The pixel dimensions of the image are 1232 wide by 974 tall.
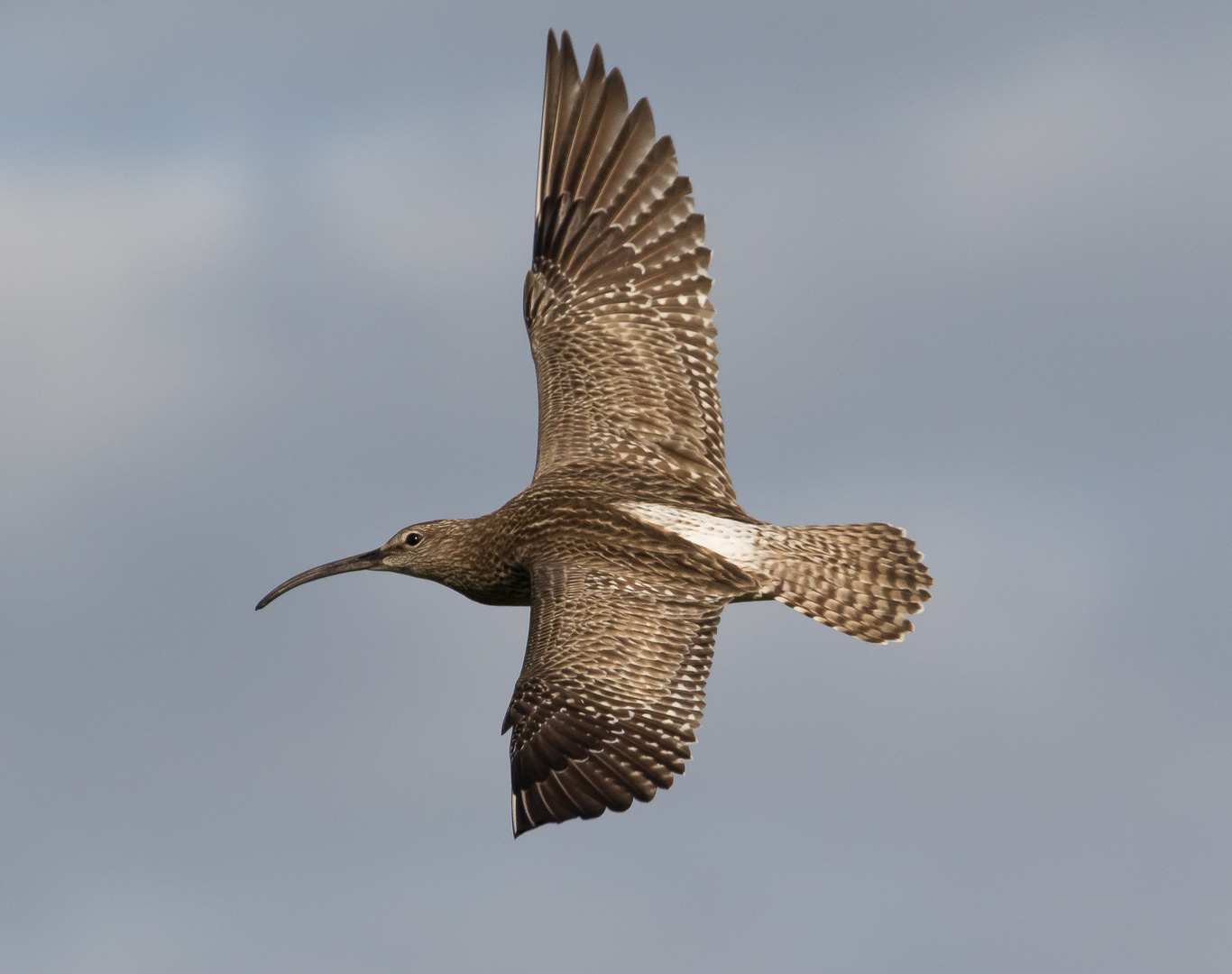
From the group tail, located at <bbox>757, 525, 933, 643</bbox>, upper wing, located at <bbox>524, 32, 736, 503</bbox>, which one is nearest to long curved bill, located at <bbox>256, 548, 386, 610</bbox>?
upper wing, located at <bbox>524, 32, 736, 503</bbox>

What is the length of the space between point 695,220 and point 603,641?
4.81 meters

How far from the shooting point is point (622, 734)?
12172 mm

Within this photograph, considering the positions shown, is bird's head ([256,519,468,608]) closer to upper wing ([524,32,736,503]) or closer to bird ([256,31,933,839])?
bird ([256,31,933,839])

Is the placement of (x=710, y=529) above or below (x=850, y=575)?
above

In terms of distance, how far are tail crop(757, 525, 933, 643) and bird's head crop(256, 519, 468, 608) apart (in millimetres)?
2491

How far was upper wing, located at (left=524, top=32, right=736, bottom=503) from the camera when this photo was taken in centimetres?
1519

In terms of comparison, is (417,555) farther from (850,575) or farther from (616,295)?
(850,575)

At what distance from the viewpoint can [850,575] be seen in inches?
565

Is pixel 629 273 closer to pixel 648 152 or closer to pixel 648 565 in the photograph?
pixel 648 152

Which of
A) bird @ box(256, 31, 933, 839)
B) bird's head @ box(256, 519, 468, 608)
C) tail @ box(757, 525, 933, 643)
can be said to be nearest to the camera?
bird @ box(256, 31, 933, 839)

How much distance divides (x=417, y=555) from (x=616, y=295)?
2798 millimetres

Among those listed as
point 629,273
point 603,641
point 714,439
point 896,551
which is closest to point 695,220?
point 629,273

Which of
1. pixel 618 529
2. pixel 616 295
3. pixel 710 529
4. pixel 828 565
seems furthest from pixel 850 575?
pixel 616 295

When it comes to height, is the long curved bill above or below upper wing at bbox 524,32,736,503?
below
